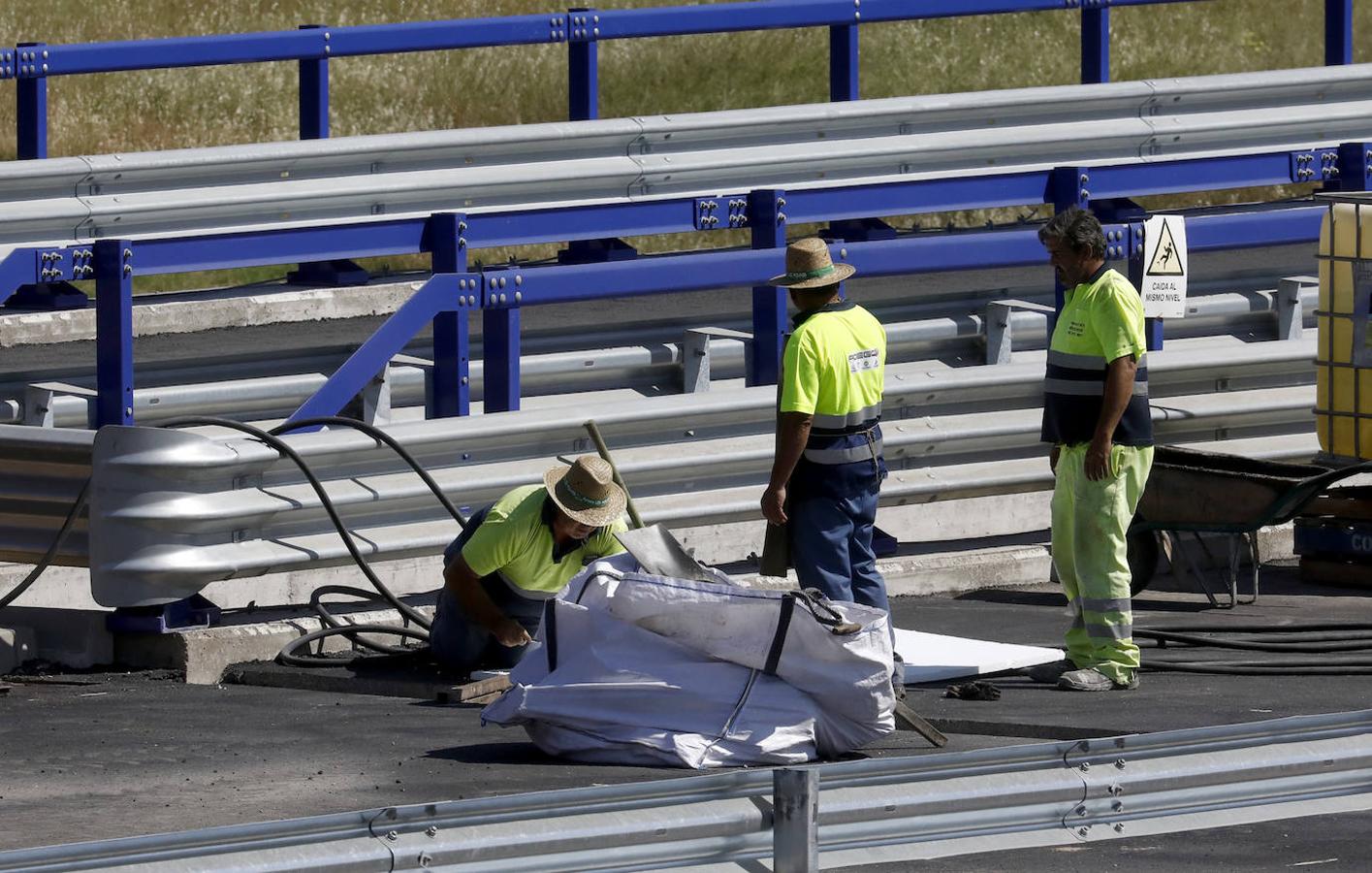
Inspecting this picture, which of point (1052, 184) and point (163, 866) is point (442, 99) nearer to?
point (1052, 184)

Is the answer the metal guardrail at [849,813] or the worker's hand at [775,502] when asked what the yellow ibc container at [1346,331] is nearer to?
the worker's hand at [775,502]

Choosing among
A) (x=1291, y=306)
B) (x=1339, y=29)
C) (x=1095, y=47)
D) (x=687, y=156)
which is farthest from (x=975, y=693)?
(x=1339, y=29)

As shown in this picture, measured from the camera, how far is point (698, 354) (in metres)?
11.7

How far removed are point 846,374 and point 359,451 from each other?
1.93 metres

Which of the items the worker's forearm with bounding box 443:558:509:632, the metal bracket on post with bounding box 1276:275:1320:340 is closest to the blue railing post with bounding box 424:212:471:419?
the worker's forearm with bounding box 443:558:509:632

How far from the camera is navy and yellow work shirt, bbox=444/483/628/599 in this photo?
8852mm

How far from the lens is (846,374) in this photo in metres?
9.06

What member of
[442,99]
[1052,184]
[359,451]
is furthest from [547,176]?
[442,99]

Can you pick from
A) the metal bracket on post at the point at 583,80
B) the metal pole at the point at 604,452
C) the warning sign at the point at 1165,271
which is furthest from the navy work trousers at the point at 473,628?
the metal bracket on post at the point at 583,80

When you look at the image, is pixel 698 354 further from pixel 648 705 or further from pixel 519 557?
pixel 648 705

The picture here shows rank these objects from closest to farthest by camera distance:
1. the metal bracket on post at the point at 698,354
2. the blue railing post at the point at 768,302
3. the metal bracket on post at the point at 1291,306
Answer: the blue railing post at the point at 768,302 < the metal bracket on post at the point at 698,354 < the metal bracket on post at the point at 1291,306

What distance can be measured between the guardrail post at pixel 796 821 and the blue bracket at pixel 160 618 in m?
4.32

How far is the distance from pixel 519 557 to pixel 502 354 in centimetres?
189

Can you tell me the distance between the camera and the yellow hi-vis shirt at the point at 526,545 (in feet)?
29.0
